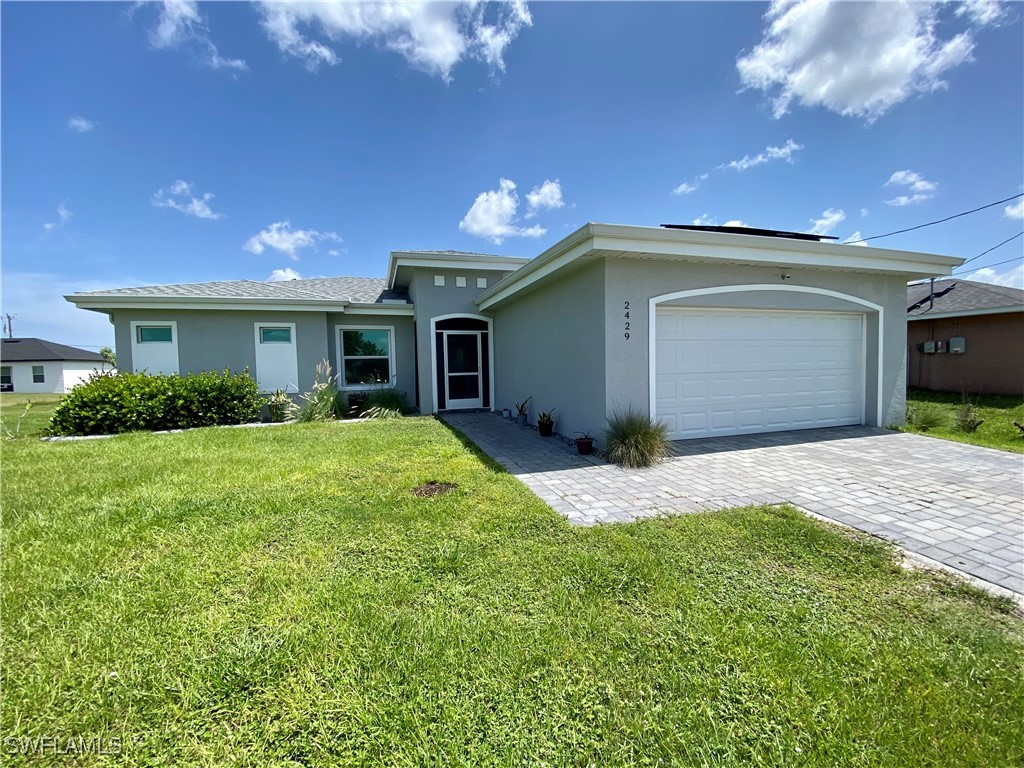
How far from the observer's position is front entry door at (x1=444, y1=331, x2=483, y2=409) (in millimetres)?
12281

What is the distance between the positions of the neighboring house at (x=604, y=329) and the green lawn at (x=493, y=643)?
147 inches

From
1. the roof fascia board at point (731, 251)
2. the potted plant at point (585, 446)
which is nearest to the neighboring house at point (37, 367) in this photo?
the roof fascia board at point (731, 251)

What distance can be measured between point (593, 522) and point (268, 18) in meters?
11.3

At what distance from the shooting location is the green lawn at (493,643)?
170 cm

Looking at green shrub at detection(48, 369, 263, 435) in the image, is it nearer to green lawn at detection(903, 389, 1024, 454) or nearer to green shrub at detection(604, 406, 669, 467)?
green shrub at detection(604, 406, 669, 467)

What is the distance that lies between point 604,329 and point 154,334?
1206 centimetres

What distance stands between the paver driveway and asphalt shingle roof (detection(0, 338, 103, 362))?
4744 cm

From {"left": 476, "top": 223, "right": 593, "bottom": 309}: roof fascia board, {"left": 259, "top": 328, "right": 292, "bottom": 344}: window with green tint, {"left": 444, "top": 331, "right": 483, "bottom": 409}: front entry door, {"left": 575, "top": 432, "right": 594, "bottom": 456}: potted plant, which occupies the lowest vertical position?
{"left": 575, "top": 432, "right": 594, "bottom": 456}: potted plant

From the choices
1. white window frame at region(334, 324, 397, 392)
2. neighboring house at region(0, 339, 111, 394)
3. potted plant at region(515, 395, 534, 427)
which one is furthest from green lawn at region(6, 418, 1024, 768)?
neighboring house at region(0, 339, 111, 394)

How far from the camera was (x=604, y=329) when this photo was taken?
6.45 m

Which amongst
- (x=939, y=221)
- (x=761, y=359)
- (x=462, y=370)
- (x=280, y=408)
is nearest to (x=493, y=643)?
(x=761, y=359)

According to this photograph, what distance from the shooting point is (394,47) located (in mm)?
9867

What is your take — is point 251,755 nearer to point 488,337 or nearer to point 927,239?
point 488,337

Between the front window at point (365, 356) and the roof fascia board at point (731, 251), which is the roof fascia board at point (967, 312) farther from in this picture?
the front window at point (365, 356)
